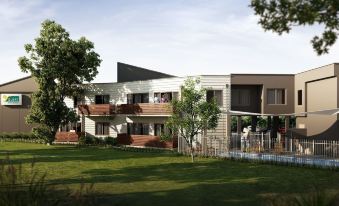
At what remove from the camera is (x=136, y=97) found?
166 feet

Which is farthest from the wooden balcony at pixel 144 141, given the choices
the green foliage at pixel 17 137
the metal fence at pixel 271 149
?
the green foliage at pixel 17 137

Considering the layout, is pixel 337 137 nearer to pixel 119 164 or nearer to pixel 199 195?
pixel 119 164

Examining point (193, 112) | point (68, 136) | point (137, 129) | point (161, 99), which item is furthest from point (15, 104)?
point (193, 112)

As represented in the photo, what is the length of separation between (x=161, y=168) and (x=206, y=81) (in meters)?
16.7

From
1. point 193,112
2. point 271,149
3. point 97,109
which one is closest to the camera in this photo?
point 193,112

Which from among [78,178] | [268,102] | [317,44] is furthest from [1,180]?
[268,102]

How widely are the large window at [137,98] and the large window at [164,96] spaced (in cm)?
178

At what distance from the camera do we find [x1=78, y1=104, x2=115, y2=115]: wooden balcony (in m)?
51.0

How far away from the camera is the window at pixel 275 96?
45.4 metres

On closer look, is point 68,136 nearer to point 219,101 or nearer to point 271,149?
point 219,101

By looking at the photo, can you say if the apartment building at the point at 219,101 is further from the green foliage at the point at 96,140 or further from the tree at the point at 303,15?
the tree at the point at 303,15

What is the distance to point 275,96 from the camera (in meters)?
45.6

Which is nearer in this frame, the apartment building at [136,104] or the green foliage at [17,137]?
the apartment building at [136,104]

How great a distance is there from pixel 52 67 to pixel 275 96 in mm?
22688
